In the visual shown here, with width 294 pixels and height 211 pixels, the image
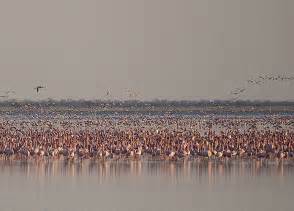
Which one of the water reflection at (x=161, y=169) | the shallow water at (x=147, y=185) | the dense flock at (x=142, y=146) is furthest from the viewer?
the dense flock at (x=142, y=146)

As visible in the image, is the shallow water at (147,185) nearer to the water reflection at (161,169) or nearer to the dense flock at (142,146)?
the water reflection at (161,169)

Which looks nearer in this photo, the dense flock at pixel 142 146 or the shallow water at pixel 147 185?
the shallow water at pixel 147 185

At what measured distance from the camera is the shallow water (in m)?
32.0

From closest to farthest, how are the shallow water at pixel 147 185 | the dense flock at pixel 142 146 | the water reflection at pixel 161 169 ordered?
the shallow water at pixel 147 185
the water reflection at pixel 161 169
the dense flock at pixel 142 146

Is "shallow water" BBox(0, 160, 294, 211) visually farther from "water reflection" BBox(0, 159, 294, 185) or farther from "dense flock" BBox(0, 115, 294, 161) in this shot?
"dense flock" BBox(0, 115, 294, 161)

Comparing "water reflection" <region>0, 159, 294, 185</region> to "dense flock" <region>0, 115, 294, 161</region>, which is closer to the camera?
"water reflection" <region>0, 159, 294, 185</region>

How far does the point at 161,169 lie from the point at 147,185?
338cm

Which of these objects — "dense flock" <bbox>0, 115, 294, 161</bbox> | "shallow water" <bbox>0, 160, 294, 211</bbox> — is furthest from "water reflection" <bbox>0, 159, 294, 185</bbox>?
"dense flock" <bbox>0, 115, 294, 161</bbox>

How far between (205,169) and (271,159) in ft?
13.4

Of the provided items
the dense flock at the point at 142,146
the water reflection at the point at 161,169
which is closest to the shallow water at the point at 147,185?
the water reflection at the point at 161,169

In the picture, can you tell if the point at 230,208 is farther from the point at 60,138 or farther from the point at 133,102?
the point at 133,102

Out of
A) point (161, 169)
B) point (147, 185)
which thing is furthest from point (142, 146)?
point (147, 185)

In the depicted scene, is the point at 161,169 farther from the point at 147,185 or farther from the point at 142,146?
the point at 142,146

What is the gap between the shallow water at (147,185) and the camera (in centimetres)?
3200
